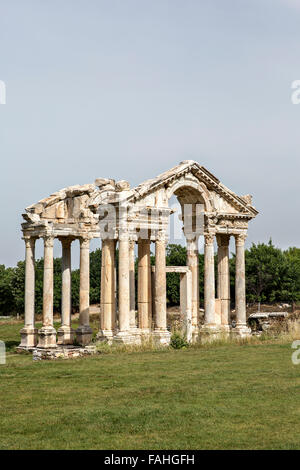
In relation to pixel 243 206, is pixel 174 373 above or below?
below

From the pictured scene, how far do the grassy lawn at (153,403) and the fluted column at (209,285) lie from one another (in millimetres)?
6412

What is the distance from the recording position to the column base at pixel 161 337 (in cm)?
2786

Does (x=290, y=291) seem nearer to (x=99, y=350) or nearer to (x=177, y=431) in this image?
(x=99, y=350)

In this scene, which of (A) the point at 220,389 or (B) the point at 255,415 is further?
(A) the point at 220,389

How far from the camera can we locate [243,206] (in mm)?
31609

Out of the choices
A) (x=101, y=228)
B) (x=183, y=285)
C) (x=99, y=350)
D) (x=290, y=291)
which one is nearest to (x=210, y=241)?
(x=183, y=285)

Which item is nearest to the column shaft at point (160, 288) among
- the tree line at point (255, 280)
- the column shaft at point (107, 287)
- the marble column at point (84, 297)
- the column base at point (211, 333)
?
the column shaft at point (107, 287)

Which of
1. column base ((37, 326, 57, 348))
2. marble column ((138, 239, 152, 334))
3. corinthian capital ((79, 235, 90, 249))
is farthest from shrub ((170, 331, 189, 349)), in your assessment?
corinthian capital ((79, 235, 90, 249))

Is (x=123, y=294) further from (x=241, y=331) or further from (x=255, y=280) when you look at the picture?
(x=255, y=280)

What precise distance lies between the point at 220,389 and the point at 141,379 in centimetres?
278

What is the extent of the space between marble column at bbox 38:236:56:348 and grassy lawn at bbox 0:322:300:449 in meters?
5.13

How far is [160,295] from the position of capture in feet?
91.9

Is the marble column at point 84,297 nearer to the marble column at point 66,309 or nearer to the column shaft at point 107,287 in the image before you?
the marble column at point 66,309

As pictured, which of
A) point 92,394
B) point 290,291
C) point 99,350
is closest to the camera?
point 92,394
